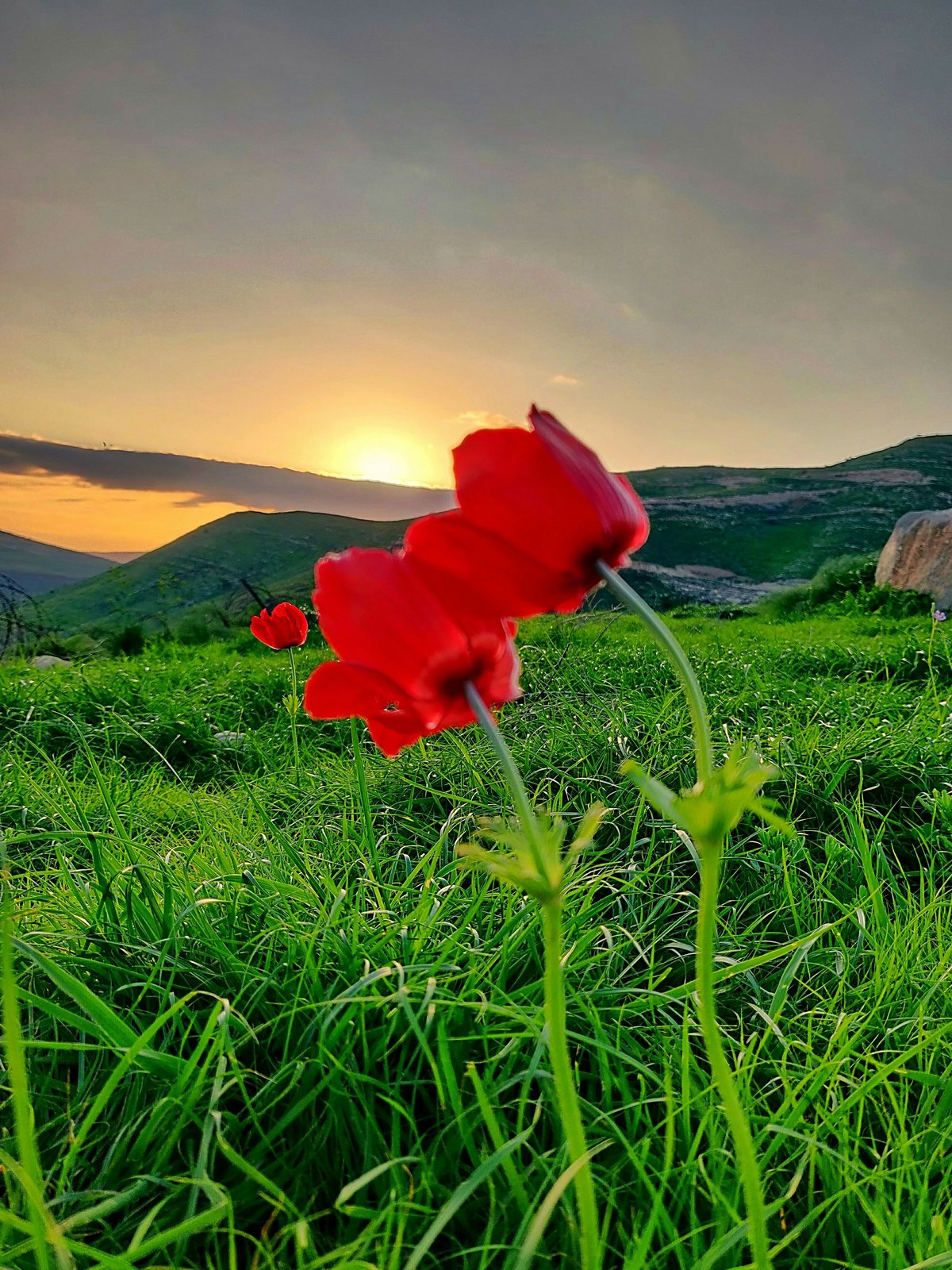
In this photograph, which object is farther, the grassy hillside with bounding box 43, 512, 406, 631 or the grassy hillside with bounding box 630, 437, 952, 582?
the grassy hillside with bounding box 43, 512, 406, 631

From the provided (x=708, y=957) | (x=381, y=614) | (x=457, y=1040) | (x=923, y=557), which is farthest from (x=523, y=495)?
(x=923, y=557)

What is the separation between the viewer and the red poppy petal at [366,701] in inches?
31.3

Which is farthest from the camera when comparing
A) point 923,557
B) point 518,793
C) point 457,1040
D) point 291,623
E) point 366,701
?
point 923,557

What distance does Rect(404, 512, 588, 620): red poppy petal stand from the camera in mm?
743

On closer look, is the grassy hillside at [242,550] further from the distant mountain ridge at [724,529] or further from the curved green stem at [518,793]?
the curved green stem at [518,793]

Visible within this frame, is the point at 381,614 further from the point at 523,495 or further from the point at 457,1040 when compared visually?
the point at 457,1040

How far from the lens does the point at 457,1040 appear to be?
1.36 metres

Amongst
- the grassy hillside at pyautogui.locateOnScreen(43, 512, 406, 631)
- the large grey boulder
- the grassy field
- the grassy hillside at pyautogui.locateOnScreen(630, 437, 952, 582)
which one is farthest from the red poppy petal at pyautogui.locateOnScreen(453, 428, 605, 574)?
the grassy hillside at pyautogui.locateOnScreen(43, 512, 406, 631)

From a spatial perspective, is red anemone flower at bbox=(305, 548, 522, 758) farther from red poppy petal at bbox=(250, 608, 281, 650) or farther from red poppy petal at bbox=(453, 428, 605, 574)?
red poppy petal at bbox=(250, 608, 281, 650)

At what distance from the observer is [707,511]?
1403 inches

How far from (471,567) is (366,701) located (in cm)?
19

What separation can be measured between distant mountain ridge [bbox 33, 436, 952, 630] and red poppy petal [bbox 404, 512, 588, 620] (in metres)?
19.7

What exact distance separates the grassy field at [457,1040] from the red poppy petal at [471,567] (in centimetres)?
58

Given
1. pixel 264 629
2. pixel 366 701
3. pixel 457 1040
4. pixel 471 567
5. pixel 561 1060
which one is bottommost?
pixel 457 1040
